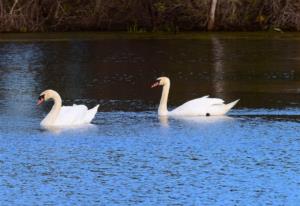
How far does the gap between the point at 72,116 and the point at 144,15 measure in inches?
1073

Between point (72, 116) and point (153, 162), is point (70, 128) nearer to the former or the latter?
point (72, 116)

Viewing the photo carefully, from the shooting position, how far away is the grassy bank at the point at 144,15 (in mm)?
39750

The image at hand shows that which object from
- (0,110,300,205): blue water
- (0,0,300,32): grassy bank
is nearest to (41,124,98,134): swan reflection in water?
(0,110,300,205): blue water

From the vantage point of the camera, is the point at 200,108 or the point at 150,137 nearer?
the point at 150,137

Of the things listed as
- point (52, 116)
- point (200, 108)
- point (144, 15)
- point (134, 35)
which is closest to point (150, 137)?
point (52, 116)

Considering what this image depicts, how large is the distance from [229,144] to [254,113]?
3.03 metres

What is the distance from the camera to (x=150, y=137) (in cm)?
1461

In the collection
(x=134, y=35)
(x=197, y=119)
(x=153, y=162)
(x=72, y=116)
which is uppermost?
(x=153, y=162)

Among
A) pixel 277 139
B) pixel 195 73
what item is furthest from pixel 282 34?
pixel 277 139

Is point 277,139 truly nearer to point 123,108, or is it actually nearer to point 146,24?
point 123,108

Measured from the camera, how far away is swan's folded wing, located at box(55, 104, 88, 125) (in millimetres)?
15695

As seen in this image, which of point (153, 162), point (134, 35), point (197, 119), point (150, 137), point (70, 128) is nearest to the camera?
A: point (153, 162)

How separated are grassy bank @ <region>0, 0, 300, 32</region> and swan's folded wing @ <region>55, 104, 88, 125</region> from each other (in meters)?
24.1

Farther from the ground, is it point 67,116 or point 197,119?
point 67,116
